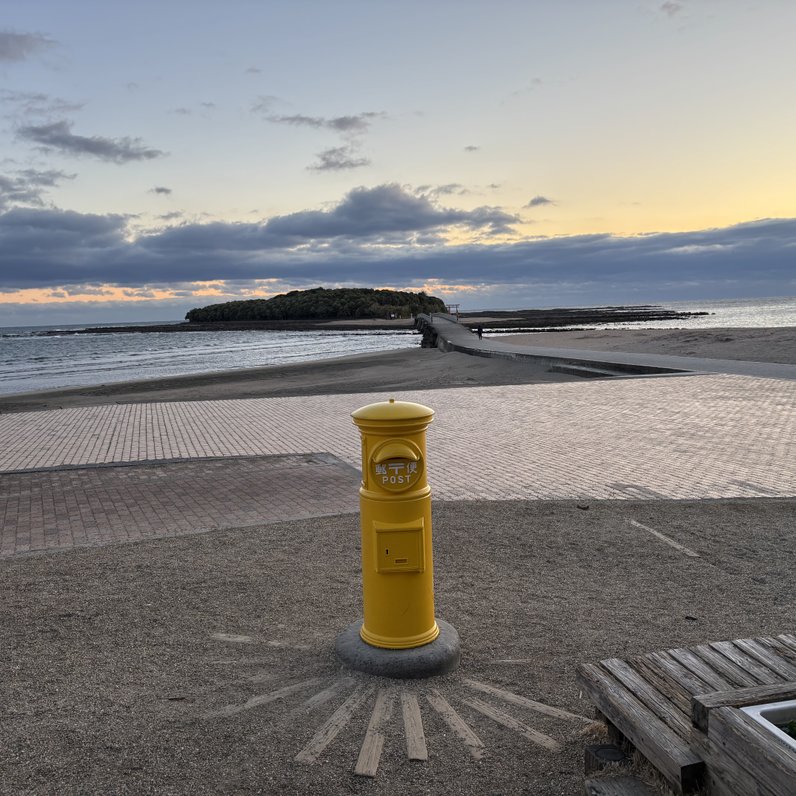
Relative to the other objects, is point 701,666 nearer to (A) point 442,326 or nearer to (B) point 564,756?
(B) point 564,756

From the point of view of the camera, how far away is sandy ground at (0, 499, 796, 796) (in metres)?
3.03

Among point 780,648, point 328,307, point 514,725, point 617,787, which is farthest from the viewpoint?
point 328,307

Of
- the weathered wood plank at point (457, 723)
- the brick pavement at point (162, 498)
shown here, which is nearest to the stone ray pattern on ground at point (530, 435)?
the brick pavement at point (162, 498)

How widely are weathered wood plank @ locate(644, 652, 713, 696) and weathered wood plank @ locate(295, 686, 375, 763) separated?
1.33 m

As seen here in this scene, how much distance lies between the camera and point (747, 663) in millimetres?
2916

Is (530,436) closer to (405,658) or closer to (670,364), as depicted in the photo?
(405,658)

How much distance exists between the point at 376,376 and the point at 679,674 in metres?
23.4

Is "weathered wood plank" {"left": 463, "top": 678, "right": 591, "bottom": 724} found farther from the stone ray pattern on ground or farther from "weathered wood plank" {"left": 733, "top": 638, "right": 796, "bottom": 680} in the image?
the stone ray pattern on ground

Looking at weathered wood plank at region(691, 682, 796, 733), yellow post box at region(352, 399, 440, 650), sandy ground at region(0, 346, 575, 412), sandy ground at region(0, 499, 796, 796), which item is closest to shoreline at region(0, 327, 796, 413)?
sandy ground at region(0, 346, 575, 412)

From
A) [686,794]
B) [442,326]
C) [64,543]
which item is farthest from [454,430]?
[442,326]

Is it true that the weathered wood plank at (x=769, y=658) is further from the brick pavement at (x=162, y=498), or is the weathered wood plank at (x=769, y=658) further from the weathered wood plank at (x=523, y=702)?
the brick pavement at (x=162, y=498)

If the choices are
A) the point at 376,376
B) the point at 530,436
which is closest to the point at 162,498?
the point at 530,436

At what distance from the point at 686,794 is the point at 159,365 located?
40533mm

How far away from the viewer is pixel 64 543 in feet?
20.3
